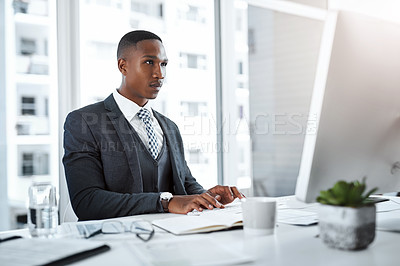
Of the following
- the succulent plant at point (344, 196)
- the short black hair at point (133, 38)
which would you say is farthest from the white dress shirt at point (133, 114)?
the succulent plant at point (344, 196)

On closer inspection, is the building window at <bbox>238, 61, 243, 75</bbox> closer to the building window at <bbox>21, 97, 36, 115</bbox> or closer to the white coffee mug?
the building window at <bbox>21, 97, 36, 115</bbox>

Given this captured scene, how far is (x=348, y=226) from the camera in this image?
0.78 meters

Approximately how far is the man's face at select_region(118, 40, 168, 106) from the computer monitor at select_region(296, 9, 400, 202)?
46.1 inches

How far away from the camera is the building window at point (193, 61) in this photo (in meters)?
2.99

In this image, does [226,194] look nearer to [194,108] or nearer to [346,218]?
[346,218]

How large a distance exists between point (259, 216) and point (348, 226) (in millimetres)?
221

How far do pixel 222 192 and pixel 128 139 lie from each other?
1.56ft

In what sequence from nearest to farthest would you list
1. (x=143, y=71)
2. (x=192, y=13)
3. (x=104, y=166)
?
(x=104, y=166)
(x=143, y=71)
(x=192, y=13)

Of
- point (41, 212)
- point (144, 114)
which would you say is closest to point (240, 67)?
point (144, 114)

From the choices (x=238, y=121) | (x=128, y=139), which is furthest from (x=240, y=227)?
(x=238, y=121)

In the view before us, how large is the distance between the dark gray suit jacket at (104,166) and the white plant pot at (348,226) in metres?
0.66

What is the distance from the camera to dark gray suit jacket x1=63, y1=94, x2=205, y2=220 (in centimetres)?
139

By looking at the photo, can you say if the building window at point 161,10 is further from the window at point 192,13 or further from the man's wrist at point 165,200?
the man's wrist at point 165,200

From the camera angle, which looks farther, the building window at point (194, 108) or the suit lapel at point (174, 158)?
the building window at point (194, 108)
